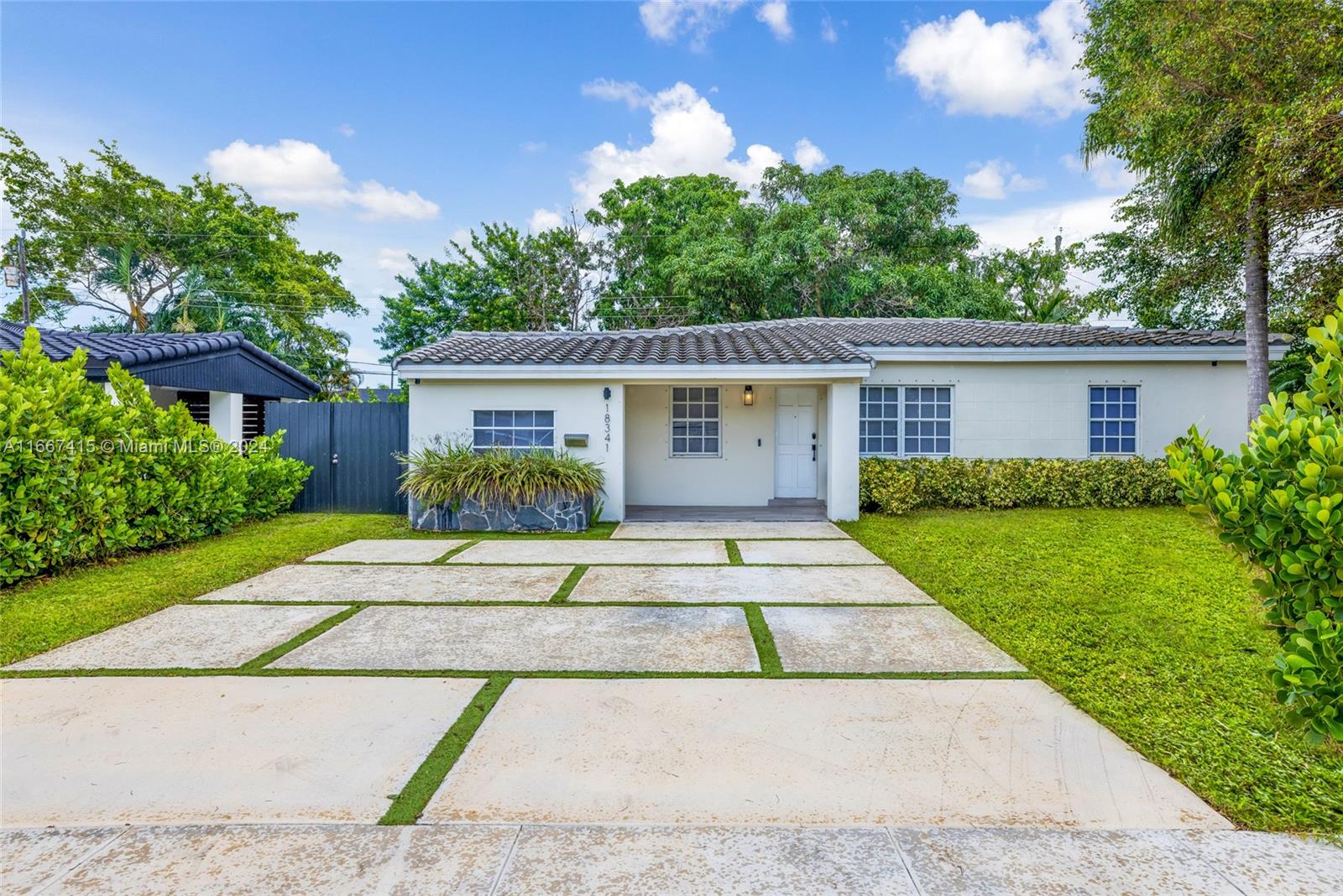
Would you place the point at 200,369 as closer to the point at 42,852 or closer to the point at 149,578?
the point at 149,578

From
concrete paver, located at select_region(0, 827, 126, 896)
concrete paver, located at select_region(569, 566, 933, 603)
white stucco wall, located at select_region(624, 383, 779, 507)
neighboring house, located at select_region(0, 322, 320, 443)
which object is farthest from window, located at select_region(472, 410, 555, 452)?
concrete paver, located at select_region(0, 827, 126, 896)

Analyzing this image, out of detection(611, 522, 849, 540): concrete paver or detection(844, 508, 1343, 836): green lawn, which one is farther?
detection(611, 522, 849, 540): concrete paver

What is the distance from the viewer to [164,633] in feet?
15.2

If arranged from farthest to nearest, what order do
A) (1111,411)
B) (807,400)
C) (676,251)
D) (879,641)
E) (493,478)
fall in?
(676,251)
(807,400)
(1111,411)
(493,478)
(879,641)

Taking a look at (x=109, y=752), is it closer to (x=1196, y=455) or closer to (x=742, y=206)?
(x=1196, y=455)

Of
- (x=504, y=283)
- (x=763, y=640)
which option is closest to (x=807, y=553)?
(x=763, y=640)

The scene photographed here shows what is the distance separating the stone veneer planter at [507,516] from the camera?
9.28 m

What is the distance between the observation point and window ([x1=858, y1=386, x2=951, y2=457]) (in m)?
11.1

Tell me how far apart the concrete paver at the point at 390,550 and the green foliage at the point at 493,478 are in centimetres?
77

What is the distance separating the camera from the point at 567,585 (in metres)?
6.18

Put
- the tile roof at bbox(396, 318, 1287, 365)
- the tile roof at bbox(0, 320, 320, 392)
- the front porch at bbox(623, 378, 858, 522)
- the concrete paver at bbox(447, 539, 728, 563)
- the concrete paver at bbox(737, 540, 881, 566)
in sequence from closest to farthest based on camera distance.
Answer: the concrete paver at bbox(737, 540, 881, 566) < the concrete paver at bbox(447, 539, 728, 563) < the tile roof at bbox(0, 320, 320, 392) < the tile roof at bbox(396, 318, 1287, 365) < the front porch at bbox(623, 378, 858, 522)

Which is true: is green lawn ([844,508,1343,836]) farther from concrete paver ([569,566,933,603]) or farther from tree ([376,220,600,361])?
tree ([376,220,600,361])

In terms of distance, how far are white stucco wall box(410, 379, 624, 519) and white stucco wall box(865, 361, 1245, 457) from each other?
15.7 feet

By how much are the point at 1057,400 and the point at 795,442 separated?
180 inches
